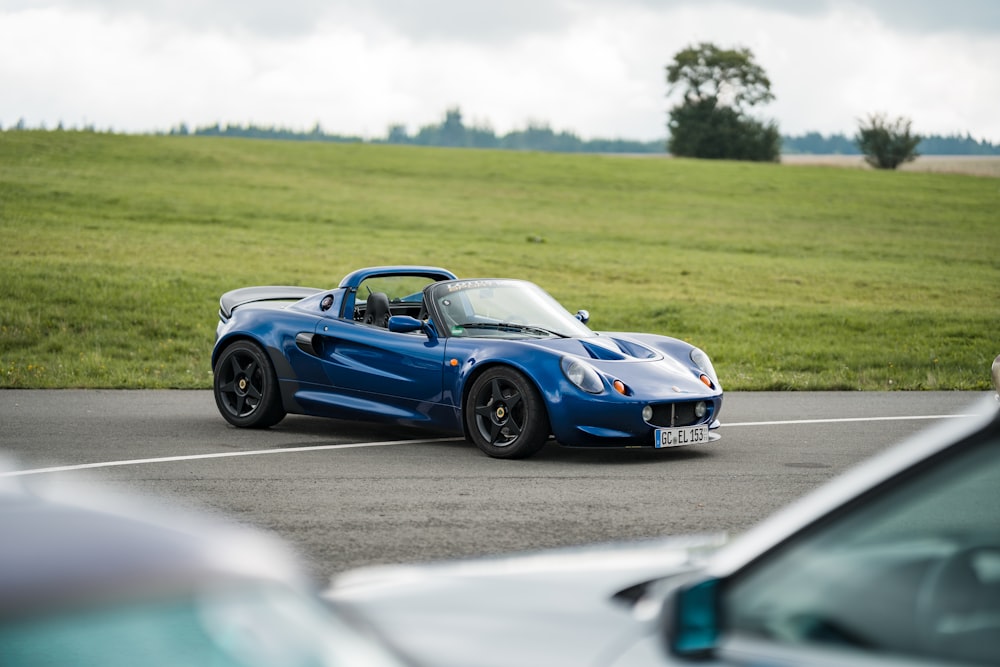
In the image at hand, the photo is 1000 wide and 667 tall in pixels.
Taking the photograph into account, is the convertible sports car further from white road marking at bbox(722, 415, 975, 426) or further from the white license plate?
white road marking at bbox(722, 415, 975, 426)

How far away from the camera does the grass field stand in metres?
18.9

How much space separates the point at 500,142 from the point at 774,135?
327ft

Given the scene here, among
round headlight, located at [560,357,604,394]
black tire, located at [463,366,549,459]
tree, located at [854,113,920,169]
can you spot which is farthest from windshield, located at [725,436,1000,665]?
tree, located at [854,113,920,169]

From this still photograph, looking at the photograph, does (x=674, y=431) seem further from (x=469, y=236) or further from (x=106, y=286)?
(x=469, y=236)

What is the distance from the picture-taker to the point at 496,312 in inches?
404

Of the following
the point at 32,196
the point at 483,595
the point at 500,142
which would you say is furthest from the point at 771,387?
the point at 500,142

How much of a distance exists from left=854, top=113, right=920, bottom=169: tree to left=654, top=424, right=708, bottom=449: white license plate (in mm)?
77685

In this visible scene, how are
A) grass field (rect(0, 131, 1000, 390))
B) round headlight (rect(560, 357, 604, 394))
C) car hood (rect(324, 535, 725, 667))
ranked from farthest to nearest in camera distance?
grass field (rect(0, 131, 1000, 390)) < round headlight (rect(560, 357, 604, 394)) < car hood (rect(324, 535, 725, 667))

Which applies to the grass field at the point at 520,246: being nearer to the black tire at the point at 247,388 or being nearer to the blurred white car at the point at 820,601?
the black tire at the point at 247,388

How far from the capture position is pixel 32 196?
36969 mm

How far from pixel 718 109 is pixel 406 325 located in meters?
86.1

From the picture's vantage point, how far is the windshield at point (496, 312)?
32.8 ft

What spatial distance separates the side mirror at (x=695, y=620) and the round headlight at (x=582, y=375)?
6711 millimetres

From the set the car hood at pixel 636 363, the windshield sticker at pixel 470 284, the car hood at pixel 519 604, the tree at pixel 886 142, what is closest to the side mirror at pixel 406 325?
the windshield sticker at pixel 470 284
